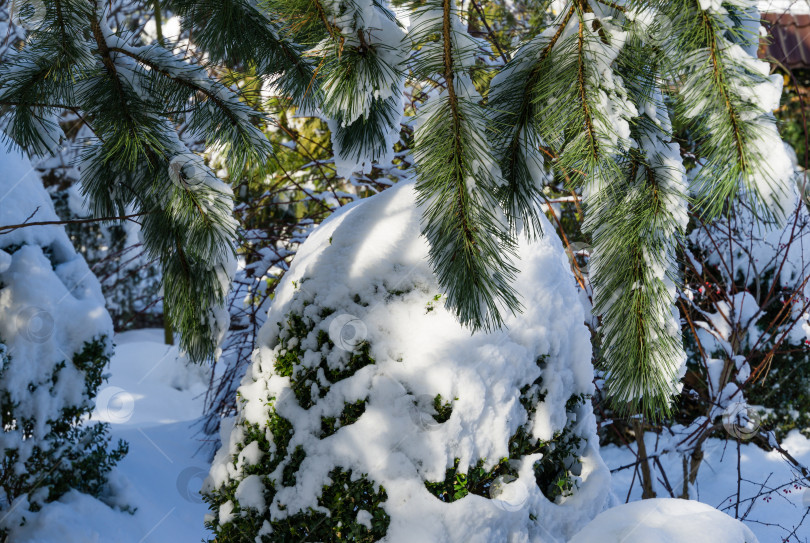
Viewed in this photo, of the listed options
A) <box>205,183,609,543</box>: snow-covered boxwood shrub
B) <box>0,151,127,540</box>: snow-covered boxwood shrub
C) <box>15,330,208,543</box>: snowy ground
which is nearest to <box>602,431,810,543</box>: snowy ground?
<box>205,183,609,543</box>: snow-covered boxwood shrub

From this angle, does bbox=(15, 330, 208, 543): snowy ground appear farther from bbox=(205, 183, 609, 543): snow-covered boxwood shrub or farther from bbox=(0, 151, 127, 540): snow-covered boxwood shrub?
bbox=(205, 183, 609, 543): snow-covered boxwood shrub

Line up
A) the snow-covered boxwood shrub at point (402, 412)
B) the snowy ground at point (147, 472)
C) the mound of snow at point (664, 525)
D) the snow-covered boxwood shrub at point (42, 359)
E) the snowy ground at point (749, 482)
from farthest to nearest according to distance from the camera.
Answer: the snowy ground at point (749, 482) → the snowy ground at point (147, 472) → the snow-covered boxwood shrub at point (42, 359) → the snow-covered boxwood shrub at point (402, 412) → the mound of snow at point (664, 525)

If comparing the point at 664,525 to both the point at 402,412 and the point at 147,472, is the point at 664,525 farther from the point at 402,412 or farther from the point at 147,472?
the point at 147,472

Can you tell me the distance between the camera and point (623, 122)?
1.10 meters

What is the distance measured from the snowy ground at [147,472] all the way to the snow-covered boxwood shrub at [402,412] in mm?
998

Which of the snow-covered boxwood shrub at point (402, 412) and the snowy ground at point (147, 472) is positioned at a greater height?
the snow-covered boxwood shrub at point (402, 412)

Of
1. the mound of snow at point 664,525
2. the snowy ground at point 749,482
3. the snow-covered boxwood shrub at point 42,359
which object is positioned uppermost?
the mound of snow at point 664,525

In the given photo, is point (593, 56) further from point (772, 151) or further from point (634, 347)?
point (634, 347)

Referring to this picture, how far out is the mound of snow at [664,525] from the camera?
1.53 meters

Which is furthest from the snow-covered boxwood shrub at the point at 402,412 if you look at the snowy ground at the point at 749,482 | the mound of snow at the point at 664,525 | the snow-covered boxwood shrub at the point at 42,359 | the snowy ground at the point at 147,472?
the snowy ground at the point at 749,482

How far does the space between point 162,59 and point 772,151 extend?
5.36 ft

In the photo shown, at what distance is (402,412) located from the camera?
5.90 feet

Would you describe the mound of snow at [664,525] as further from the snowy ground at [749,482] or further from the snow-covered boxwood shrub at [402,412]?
the snowy ground at [749,482]

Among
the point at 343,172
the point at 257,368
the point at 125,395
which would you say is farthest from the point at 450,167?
the point at 125,395
